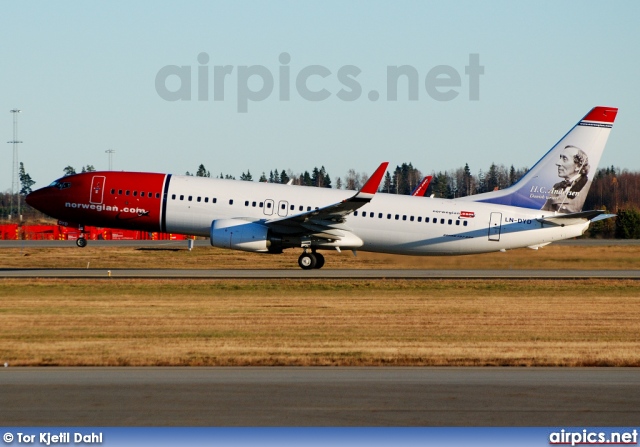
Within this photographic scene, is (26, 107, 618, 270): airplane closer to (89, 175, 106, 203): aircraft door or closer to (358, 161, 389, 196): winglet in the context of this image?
(89, 175, 106, 203): aircraft door

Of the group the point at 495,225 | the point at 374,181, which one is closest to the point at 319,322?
the point at 374,181

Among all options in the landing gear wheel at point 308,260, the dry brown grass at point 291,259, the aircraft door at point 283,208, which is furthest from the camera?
the dry brown grass at point 291,259

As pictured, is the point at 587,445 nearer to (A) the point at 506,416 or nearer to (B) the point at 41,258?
(A) the point at 506,416

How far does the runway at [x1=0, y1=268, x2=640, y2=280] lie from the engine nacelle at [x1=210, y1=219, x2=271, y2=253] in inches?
49.4

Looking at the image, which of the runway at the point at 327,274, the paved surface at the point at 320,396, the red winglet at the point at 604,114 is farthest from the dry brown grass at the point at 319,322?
the red winglet at the point at 604,114

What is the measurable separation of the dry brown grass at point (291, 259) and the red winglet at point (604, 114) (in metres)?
7.27

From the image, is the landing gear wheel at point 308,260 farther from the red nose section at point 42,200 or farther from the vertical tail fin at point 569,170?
the red nose section at point 42,200

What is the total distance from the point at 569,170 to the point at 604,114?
293 cm

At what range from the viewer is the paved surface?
514 inches

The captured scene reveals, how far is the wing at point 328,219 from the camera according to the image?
39.5m

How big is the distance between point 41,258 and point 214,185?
50.9 feet

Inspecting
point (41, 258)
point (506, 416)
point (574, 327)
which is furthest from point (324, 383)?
point (41, 258)

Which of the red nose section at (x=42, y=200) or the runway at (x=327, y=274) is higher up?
the red nose section at (x=42, y=200)

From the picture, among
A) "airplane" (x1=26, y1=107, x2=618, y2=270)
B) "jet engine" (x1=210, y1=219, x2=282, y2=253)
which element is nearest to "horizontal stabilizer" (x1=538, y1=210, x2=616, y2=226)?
"airplane" (x1=26, y1=107, x2=618, y2=270)
